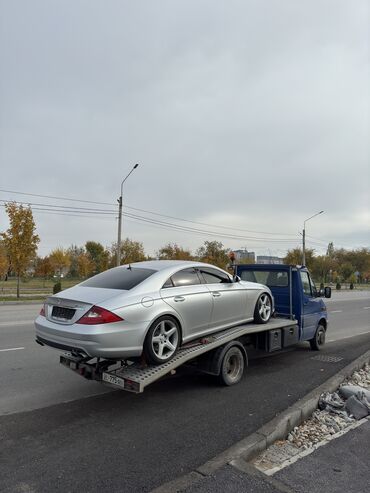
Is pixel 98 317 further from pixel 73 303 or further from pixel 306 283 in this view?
pixel 306 283

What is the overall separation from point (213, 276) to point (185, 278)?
699 millimetres

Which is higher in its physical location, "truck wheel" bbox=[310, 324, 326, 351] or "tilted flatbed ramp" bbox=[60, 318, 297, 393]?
"tilted flatbed ramp" bbox=[60, 318, 297, 393]

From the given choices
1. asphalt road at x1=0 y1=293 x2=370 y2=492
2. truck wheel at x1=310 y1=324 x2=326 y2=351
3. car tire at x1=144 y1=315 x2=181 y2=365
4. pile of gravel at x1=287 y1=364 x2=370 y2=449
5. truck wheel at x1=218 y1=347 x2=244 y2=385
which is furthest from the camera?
truck wheel at x1=310 y1=324 x2=326 y2=351

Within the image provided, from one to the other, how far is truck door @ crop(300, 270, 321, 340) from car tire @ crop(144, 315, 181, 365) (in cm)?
388

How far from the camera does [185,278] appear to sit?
551cm

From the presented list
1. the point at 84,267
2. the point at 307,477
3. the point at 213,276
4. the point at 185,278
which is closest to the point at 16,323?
the point at 213,276

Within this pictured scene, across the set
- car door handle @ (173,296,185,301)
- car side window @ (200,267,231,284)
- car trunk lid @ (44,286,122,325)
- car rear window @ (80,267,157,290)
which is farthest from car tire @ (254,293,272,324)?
car trunk lid @ (44,286,122,325)

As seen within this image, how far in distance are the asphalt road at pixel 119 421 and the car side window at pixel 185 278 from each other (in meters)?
1.58

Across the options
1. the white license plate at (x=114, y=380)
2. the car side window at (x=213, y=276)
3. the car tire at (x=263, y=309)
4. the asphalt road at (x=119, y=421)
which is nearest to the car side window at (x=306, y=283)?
the car tire at (x=263, y=309)

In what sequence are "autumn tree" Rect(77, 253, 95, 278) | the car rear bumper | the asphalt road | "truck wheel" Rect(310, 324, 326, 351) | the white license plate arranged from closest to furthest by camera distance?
the asphalt road, the car rear bumper, the white license plate, "truck wheel" Rect(310, 324, 326, 351), "autumn tree" Rect(77, 253, 95, 278)

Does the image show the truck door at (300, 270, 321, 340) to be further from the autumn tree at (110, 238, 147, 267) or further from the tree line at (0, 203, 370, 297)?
the autumn tree at (110, 238, 147, 267)

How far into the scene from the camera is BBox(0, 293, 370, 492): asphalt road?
332 centimetres

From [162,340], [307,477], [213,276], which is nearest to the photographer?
[307,477]

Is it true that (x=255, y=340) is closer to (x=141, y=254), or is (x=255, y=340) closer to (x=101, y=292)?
(x=101, y=292)
